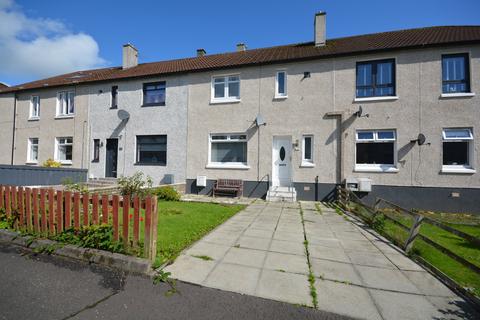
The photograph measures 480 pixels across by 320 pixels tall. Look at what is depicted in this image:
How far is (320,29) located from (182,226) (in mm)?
12380

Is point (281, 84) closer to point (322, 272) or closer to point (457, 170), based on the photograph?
point (457, 170)

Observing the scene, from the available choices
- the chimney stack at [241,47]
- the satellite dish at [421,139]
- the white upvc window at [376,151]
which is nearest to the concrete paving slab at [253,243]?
the white upvc window at [376,151]

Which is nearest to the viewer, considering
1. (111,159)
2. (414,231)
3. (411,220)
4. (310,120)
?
(414,231)

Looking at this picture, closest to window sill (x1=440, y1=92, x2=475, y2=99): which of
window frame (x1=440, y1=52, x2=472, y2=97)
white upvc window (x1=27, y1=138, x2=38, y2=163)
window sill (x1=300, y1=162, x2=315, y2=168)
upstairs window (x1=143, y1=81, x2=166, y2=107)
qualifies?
window frame (x1=440, y1=52, x2=472, y2=97)

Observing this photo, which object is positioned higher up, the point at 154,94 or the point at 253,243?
the point at 154,94

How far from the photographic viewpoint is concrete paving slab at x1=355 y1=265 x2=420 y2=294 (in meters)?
3.26

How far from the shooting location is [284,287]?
10.4 ft

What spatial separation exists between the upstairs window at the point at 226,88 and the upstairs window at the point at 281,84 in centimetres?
204

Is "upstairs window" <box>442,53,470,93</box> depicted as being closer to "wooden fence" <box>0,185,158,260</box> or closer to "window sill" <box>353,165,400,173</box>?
"window sill" <box>353,165,400,173</box>

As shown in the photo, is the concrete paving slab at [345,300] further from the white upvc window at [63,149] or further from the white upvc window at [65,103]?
the white upvc window at [65,103]

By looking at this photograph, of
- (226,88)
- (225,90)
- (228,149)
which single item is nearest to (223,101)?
(225,90)

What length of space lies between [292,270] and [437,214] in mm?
9022

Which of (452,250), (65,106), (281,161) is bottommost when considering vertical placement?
(452,250)

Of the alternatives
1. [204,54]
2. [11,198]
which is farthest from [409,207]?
[204,54]
